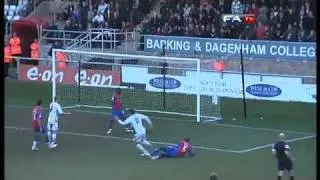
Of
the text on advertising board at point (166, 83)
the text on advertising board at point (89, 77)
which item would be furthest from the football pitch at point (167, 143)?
the text on advertising board at point (89, 77)

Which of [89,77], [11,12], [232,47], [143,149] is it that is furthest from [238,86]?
[11,12]

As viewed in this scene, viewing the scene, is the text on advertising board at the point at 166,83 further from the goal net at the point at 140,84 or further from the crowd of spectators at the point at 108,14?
the crowd of spectators at the point at 108,14

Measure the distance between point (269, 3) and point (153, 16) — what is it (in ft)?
19.2

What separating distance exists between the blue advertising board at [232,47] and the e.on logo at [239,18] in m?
1.70

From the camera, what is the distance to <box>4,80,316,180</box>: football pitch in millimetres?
15406

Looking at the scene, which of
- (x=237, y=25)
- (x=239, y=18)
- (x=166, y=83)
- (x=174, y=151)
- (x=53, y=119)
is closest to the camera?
(x=174, y=151)

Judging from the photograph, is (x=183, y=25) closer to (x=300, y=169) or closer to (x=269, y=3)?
(x=269, y=3)

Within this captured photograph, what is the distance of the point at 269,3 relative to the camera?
100ft

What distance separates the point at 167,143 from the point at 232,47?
10.3m

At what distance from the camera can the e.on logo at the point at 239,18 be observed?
29902 millimetres

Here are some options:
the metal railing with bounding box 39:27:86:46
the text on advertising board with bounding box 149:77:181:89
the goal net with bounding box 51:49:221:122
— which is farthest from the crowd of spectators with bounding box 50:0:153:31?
the text on advertising board with bounding box 149:77:181:89

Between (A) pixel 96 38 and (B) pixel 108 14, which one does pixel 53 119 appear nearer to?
(A) pixel 96 38

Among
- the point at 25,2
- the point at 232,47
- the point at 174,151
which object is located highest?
the point at 25,2

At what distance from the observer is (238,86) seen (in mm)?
25312
